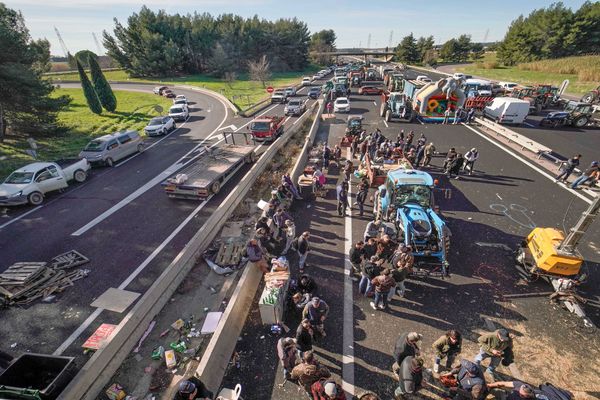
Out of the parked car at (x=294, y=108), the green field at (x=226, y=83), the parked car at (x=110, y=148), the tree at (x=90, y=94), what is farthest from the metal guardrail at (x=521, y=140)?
the tree at (x=90, y=94)

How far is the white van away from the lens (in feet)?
78.2

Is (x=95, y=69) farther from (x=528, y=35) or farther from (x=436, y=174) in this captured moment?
(x=528, y=35)

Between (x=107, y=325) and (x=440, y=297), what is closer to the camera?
(x=107, y=325)

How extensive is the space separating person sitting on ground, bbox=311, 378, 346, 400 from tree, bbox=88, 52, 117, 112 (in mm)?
39571

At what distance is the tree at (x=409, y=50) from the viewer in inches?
3711

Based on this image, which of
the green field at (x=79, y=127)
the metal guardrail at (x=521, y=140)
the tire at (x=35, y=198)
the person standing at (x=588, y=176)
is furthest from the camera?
the green field at (x=79, y=127)

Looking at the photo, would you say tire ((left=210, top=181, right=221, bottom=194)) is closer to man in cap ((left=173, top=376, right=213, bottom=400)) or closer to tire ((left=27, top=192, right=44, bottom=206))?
tire ((left=27, top=192, right=44, bottom=206))

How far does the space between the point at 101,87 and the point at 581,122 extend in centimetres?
4854

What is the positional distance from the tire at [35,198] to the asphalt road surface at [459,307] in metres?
13.0

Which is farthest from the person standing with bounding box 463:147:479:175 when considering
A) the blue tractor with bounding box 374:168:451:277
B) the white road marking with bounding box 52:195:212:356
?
the white road marking with bounding box 52:195:212:356

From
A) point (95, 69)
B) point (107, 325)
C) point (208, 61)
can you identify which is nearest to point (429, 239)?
point (107, 325)

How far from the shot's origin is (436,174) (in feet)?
52.7

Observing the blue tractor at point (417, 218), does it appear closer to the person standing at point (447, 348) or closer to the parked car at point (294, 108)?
the person standing at point (447, 348)

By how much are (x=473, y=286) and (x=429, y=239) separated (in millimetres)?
1897
